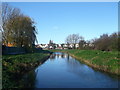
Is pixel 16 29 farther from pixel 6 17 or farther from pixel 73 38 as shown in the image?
pixel 73 38

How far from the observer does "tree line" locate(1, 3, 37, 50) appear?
35.2m

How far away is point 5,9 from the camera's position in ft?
122

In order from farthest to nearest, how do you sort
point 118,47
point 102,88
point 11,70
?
1. point 118,47
2. point 11,70
3. point 102,88

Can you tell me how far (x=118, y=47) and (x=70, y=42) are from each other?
6229 cm

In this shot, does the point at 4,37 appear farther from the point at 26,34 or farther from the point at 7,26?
the point at 26,34

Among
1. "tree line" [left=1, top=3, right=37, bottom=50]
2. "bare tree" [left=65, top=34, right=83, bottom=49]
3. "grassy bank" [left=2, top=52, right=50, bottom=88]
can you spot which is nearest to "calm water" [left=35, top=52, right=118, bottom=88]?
"grassy bank" [left=2, top=52, right=50, bottom=88]

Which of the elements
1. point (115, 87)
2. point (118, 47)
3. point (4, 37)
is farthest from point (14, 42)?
point (115, 87)

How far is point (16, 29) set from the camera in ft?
118

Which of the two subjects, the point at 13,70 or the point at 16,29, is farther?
the point at 16,29

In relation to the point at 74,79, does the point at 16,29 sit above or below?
above

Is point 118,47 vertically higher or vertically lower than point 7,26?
lower

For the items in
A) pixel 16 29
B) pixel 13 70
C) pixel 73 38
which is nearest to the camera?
pixel 13 70

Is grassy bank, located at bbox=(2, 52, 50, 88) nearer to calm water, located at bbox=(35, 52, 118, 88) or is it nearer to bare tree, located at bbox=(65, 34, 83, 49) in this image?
calm water, located at bbox=(35, 52, 118, 88)

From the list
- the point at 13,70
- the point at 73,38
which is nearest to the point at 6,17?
the point at 13,70
